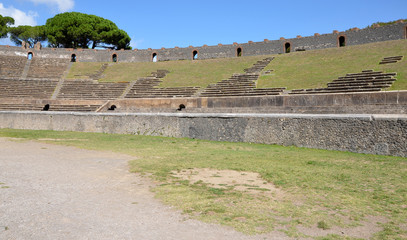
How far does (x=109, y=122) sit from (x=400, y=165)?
1259cm

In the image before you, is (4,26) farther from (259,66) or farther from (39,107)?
(259,66)

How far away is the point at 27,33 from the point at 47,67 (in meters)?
27.9

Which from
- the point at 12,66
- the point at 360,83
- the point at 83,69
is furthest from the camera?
the point at 83,69

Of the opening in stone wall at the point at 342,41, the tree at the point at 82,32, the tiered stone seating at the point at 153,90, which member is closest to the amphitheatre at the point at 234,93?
the tiered stone seating at the point at 153,90

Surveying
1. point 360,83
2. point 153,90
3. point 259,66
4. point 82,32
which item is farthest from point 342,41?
point 82,32

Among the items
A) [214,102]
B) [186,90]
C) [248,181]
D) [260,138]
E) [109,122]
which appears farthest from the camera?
[186,90]

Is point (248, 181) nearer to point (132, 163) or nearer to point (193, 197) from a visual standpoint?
point (193, 197)

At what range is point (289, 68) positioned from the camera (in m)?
26.9

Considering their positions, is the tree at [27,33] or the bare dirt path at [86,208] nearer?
the bare dirt path at [86,208]

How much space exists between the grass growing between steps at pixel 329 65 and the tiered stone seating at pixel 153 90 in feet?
19.3

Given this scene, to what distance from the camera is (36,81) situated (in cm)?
3353

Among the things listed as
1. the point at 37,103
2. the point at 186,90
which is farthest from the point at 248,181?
the point at 37,103

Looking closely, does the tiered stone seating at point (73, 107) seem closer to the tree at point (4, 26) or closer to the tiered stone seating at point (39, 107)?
the tiered stone seating at point (39, 107)

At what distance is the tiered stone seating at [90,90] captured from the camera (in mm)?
28375
